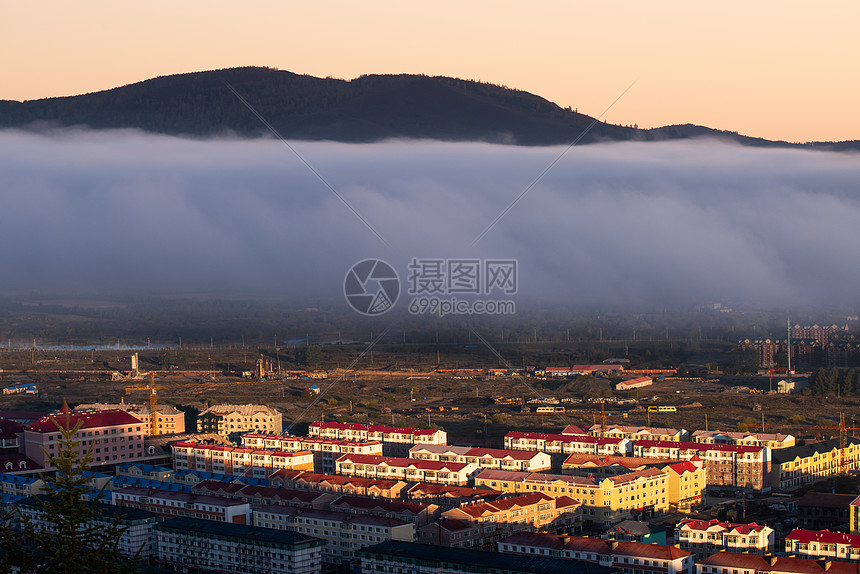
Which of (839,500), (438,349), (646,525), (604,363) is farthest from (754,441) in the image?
(438,349)

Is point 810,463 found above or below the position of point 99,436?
below

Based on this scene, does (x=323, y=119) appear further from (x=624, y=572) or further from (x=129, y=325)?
(x=624, y=572)

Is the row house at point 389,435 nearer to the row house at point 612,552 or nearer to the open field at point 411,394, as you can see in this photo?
the open field at point 411,394

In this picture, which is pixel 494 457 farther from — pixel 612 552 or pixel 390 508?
pixel 612 552

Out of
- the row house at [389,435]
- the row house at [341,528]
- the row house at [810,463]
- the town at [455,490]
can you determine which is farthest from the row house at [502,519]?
the row house at [389,435]

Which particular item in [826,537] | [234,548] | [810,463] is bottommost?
[810,463]

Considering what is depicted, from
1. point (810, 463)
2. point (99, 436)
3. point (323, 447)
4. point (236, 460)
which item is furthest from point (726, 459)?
point (99, 436)
